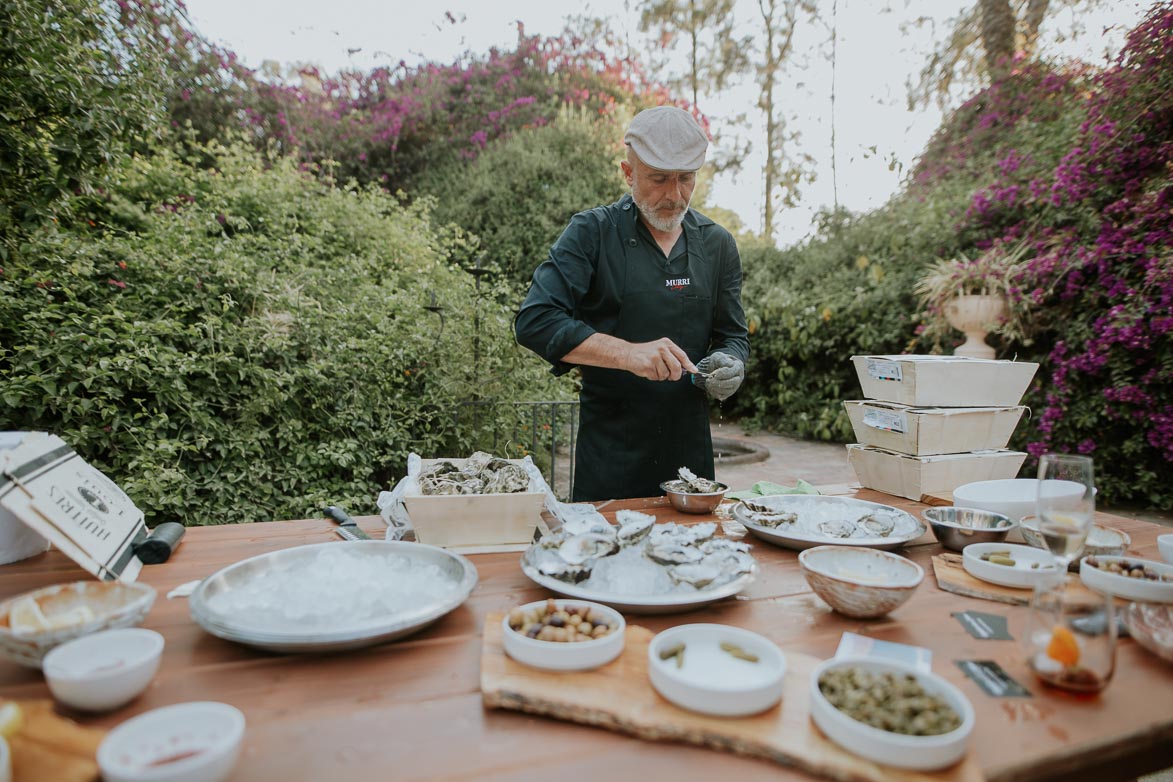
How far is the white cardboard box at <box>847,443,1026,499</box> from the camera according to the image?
1.99m

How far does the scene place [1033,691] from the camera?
913 millimetres

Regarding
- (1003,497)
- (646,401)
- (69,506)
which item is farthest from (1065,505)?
(69,506)

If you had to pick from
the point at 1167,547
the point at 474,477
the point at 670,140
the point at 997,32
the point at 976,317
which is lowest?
the point at 1167,547

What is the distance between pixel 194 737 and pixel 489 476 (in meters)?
0.89

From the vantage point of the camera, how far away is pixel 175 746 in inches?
28.5

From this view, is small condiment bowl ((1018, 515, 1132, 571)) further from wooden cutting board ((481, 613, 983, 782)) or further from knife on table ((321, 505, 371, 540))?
knife on table ((321, 505, 371, 540))

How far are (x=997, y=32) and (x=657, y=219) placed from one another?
7.30 m

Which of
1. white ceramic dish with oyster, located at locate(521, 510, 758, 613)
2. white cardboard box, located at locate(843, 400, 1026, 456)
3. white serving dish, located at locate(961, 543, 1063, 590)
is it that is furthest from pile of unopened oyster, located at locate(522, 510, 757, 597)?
white cardboard box, located at locate(843, 400, 1026, 456)

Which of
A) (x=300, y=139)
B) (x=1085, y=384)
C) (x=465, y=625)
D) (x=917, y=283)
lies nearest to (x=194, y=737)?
(x=465, y=625)

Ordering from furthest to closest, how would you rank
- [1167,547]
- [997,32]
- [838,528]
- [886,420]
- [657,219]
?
[997,32]
[657,219]
[886,420]
[838,528]
[1167,547]

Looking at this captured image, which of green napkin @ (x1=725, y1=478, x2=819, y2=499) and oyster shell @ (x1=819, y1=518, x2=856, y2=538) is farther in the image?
green napkin @ (x1=725, y1=478, x2=819, y2=499)

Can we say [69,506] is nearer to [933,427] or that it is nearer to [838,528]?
[838,528]

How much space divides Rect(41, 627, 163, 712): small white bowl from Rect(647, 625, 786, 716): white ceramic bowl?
0.72m

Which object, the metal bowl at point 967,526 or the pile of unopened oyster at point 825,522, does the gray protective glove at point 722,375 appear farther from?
the metal bowl at point 967,526
